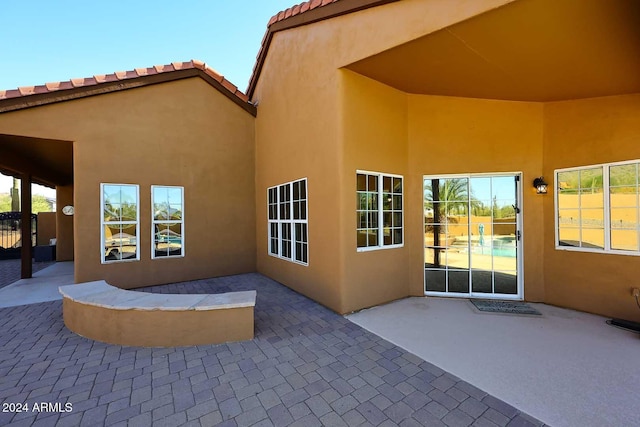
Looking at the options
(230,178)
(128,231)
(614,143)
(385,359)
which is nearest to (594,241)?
(614,143)

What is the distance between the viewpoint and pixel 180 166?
6484 mm

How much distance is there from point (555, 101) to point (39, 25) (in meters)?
14.0

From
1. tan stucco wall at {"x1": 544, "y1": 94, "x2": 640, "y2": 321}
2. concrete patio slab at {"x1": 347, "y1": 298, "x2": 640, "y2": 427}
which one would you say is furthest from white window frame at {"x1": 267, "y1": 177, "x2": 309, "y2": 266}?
tan stucco wall at {"x1": 544, "y1": 94, "x2": 640, "y2": 321}

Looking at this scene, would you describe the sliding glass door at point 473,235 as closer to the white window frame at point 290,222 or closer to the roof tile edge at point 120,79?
the white window frame at point 290,222

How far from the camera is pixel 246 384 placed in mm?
2566

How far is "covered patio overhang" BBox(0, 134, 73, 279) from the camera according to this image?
554cm

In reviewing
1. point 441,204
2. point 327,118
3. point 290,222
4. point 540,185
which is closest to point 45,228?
point 290,222

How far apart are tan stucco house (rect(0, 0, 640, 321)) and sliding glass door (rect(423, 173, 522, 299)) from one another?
0.09ft

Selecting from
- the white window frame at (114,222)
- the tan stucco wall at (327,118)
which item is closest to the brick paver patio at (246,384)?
the tan stucco wall at (327,118)

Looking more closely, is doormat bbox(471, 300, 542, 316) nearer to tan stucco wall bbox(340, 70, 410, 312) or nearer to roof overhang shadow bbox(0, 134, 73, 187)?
tan stucco wall bbox(340, 70, 410, 312)

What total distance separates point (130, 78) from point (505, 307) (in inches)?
346

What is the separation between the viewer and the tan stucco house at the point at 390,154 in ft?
11.6

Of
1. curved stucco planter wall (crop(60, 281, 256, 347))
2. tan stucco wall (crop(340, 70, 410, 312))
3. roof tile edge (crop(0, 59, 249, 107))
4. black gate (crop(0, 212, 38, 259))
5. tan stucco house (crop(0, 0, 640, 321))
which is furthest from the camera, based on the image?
black gate (crop(0, 212, 38, 259))

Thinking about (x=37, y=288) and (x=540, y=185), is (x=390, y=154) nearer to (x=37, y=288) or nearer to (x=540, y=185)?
(x=540, y=185)
